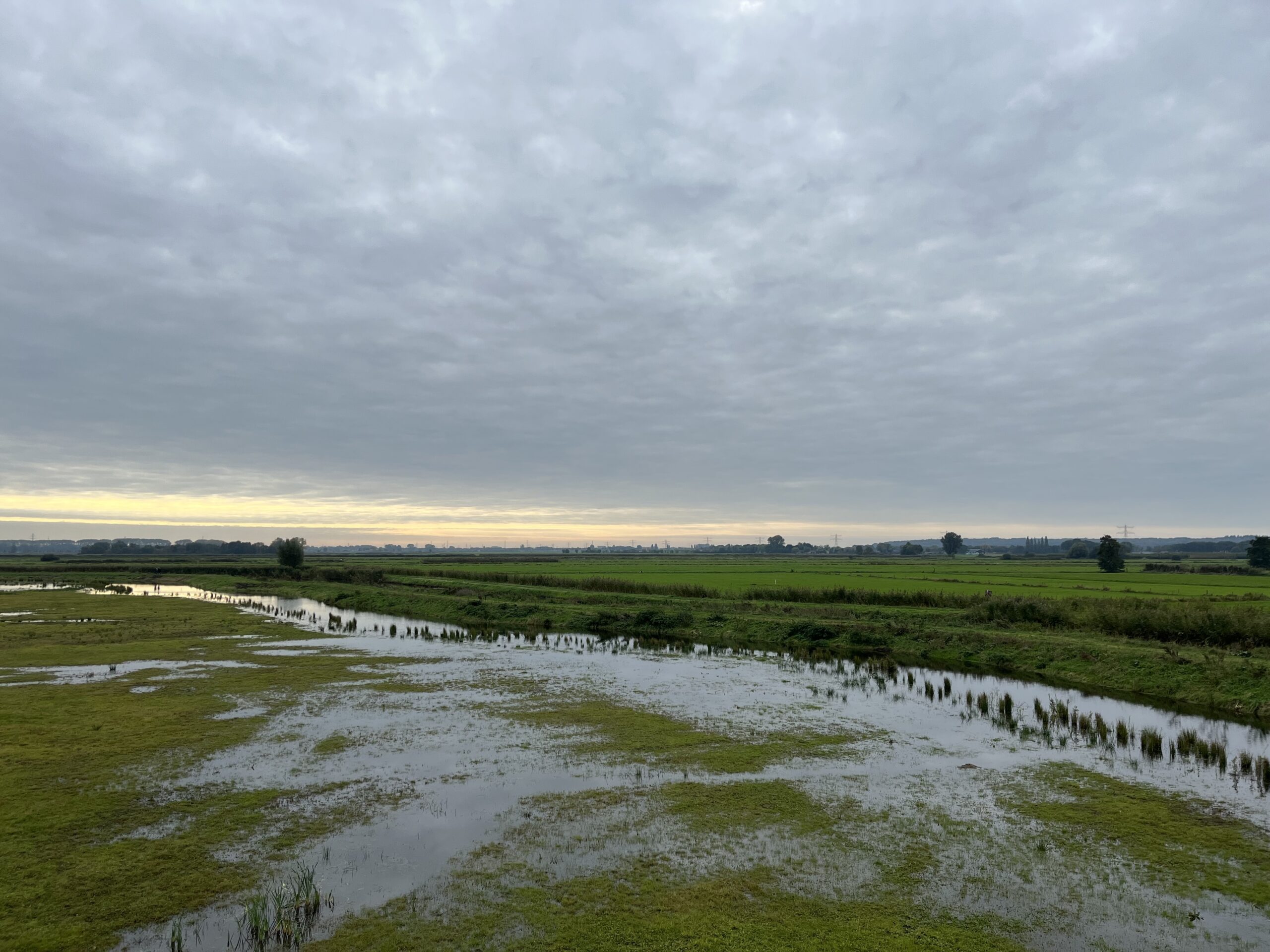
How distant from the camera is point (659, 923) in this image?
852 cm

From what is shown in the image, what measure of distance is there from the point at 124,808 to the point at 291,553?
10064 cm

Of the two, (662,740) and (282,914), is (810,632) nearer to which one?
(662,740)

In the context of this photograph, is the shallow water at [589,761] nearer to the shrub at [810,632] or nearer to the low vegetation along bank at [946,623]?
the low vegetation along bank at [946,623]

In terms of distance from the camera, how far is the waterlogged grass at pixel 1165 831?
32.5 feet

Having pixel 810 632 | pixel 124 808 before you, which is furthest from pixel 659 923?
pixel 810 632

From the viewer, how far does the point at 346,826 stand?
11.5 meters

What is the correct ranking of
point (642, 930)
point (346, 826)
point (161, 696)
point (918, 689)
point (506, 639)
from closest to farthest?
point (642, 930) < point (346, 826) < point (161, 696) < point (918, 689) < point (506, 639)

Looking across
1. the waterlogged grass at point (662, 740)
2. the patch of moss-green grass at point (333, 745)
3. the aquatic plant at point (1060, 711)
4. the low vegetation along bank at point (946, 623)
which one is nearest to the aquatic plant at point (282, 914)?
the patch of moss-green grass at point (333, 745)

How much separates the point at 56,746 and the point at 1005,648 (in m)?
34.7

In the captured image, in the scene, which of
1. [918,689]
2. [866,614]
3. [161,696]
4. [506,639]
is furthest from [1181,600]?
[161,696]

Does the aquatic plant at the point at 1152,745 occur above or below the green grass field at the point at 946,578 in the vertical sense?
below

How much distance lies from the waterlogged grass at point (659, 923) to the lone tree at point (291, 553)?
105468 millimetres

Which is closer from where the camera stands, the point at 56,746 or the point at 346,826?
the point at 346,826

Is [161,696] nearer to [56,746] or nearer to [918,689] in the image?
[56,746]
